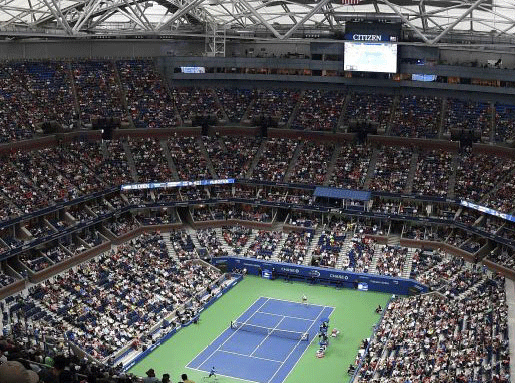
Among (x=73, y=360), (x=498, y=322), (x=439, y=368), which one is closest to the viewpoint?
(x=73, y=360)

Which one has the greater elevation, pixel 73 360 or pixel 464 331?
pixel 73 360

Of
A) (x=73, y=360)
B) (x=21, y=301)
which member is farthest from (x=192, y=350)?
(x=73, y=360)

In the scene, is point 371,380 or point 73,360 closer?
point 73,360

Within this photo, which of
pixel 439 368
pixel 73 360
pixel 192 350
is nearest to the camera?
pixel 73 360

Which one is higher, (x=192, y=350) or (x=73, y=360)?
(x=73, y=360)

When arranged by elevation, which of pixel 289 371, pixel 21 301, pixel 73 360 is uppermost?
pixel 73 360

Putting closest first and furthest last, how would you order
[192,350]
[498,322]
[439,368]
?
[439,368] < [498,322] < [192,350]

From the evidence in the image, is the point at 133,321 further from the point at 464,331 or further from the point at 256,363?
the point at 464,331

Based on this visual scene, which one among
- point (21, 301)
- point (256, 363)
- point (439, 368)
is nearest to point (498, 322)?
point (439, 368)

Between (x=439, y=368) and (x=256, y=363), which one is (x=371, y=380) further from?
(x=256, y=363)
